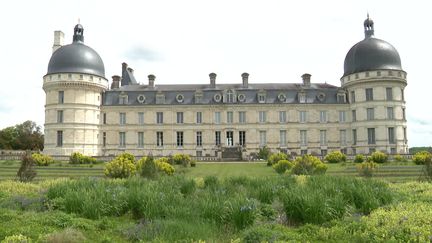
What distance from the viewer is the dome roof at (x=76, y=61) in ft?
129

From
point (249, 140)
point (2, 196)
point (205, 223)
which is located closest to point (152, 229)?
point (205, 223)

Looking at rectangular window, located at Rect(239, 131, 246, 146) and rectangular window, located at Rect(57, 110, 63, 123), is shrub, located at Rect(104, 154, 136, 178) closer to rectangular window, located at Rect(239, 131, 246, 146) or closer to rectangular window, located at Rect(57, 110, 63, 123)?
rectangular window, located at Rect(57, 110, 63, 123)

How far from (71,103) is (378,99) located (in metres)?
33.7

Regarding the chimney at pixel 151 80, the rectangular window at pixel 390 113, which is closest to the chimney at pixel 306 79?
the rectangular window at pixel 390 113

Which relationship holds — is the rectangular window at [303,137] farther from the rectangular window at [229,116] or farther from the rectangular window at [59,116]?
the rectangular window at [59,116]

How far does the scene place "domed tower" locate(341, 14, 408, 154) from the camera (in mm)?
37906

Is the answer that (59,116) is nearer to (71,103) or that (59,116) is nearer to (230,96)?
(71,103)

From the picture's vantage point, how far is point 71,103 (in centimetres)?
3881

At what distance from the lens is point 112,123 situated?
1634 inches

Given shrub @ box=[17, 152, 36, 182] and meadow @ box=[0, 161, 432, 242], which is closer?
meadow @ box=[0, 161, 432, 242]

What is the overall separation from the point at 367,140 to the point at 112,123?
29.0 meters

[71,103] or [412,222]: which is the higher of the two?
[71,103]

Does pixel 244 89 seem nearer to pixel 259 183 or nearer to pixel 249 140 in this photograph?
pixel 249 140

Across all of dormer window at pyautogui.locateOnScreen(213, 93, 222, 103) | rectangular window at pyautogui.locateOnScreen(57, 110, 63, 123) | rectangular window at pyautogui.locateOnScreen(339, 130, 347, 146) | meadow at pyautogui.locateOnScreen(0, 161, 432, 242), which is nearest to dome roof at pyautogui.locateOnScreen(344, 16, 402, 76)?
rectangular window at pyautogui.locateOnScreen(339, 130, 347, 146)
